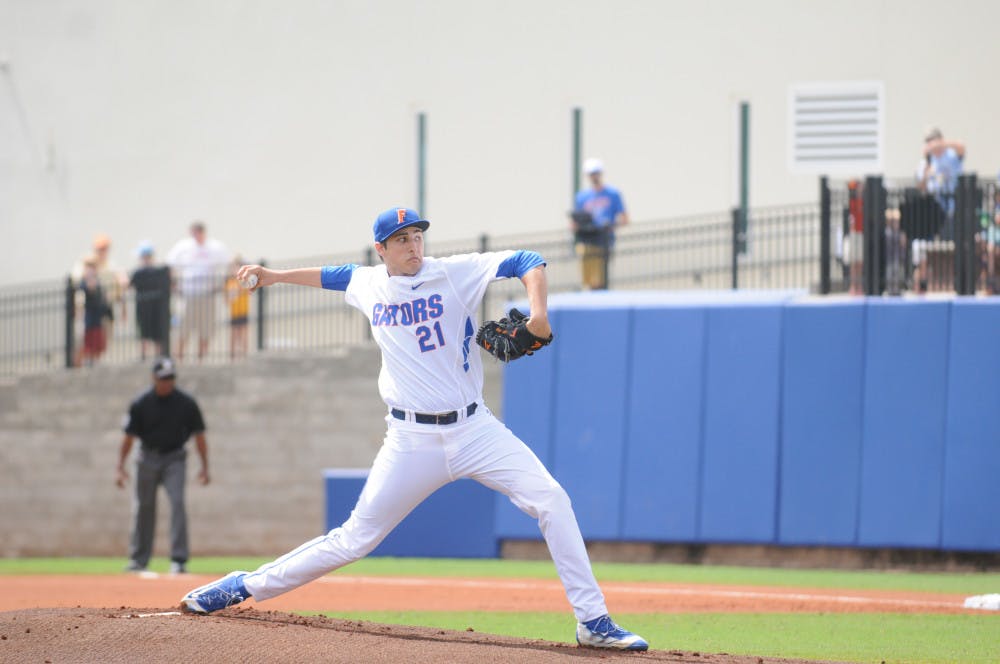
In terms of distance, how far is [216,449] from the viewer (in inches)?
830

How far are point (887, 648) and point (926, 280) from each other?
25.5 feet

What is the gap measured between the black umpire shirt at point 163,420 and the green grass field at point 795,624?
224 cm

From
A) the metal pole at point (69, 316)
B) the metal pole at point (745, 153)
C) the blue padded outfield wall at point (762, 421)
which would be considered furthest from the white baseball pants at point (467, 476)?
the metal pole at point (745, 153)

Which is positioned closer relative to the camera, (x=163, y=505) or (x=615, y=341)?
(x=615, y=341)

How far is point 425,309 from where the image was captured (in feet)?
27.8

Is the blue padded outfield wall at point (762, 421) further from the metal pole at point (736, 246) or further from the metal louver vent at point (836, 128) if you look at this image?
the metal louver vent at point (836, 128)

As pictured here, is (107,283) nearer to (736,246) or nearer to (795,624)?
(736,246)

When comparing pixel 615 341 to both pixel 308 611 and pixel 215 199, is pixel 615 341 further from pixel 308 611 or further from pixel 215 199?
pixel 215 199

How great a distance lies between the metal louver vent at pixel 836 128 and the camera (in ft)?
72.5

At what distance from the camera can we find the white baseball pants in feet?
26.9

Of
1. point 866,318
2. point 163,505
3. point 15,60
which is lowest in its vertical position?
point 163,505

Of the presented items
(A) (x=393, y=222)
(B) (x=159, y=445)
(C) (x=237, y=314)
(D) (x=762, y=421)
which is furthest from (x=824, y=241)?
(A) (x=393, y=222)

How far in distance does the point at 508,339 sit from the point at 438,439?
2.20 ft

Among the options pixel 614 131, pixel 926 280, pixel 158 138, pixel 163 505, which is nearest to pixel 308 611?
pixel 926 280
